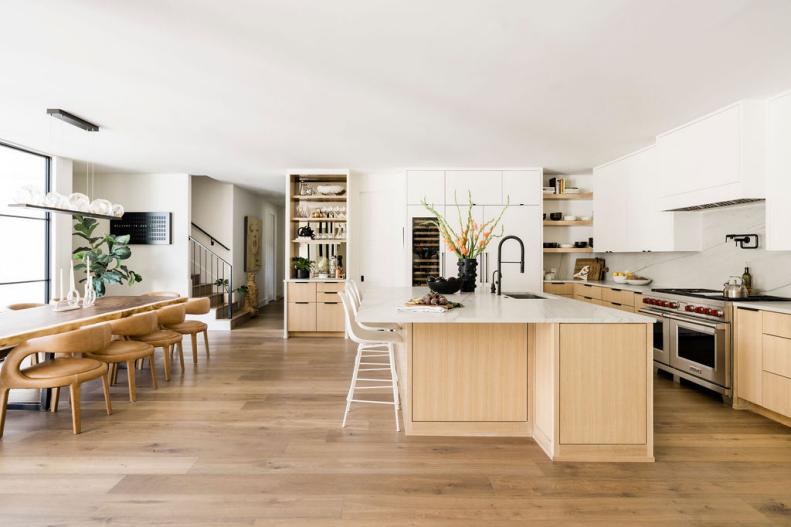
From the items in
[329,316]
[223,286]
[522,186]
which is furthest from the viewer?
[223,286]

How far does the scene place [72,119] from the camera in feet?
13.6

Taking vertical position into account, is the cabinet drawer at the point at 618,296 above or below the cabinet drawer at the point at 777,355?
above

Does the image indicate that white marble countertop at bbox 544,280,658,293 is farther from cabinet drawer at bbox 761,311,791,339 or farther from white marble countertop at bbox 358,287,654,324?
white marble countertop at bbox 358,287,654,324

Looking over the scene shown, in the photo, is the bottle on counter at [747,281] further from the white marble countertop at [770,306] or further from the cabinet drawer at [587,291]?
the cabinet drawer at [587,291]

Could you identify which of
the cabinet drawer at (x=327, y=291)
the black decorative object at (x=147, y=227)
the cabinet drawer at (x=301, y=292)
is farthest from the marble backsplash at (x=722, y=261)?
the black decorative object at (x=147, y=227)

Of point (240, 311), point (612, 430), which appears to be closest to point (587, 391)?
point (612, 430)

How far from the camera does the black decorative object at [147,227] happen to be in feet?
23.4

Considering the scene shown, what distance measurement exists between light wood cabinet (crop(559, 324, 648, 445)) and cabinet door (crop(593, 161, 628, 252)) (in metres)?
3.55

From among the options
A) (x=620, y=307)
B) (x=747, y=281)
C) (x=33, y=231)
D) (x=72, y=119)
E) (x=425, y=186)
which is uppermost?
(x=72, y=119)

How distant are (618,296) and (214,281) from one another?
7.07m

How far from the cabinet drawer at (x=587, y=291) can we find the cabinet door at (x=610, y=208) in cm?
60

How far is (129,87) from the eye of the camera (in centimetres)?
342

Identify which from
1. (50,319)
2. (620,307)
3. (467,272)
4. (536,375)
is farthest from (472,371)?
(50,319)

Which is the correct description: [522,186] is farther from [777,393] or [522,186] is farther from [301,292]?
[777,393]
